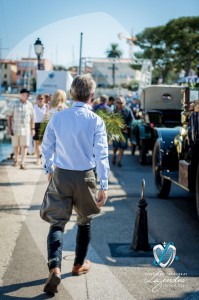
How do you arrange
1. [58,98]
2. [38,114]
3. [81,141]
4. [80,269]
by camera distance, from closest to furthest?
[81,141]
[80,269]
[58,98]
[38,114]

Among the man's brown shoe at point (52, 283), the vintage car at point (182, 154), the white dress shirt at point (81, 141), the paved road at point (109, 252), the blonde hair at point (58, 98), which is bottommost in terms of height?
the paved road at point (109, 252)

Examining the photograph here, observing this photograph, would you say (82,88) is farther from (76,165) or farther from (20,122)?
(20,122)

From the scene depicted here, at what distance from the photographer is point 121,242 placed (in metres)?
5.52

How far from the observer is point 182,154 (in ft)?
24.0

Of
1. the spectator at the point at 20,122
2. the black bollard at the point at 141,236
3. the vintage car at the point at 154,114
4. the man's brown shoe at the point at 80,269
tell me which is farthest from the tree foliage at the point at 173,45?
the man's brown shoe at the point at 80,269

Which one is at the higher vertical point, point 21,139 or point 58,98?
point 58,98

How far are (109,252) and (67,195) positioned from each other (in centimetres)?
130

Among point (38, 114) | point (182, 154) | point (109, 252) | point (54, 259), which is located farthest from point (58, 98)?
point (38, 114)

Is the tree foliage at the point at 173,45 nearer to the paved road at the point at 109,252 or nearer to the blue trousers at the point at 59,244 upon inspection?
the paved road at the point at 109,252

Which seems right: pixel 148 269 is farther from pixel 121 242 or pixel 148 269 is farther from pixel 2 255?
pixel 2 255

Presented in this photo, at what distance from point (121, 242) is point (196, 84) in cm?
423

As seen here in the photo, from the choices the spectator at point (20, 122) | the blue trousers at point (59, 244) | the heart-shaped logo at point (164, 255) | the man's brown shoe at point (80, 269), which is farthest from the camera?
the spectator at point (20, 122)

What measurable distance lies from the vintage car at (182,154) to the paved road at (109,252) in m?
0.51

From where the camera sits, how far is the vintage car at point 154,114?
12.9 meters
